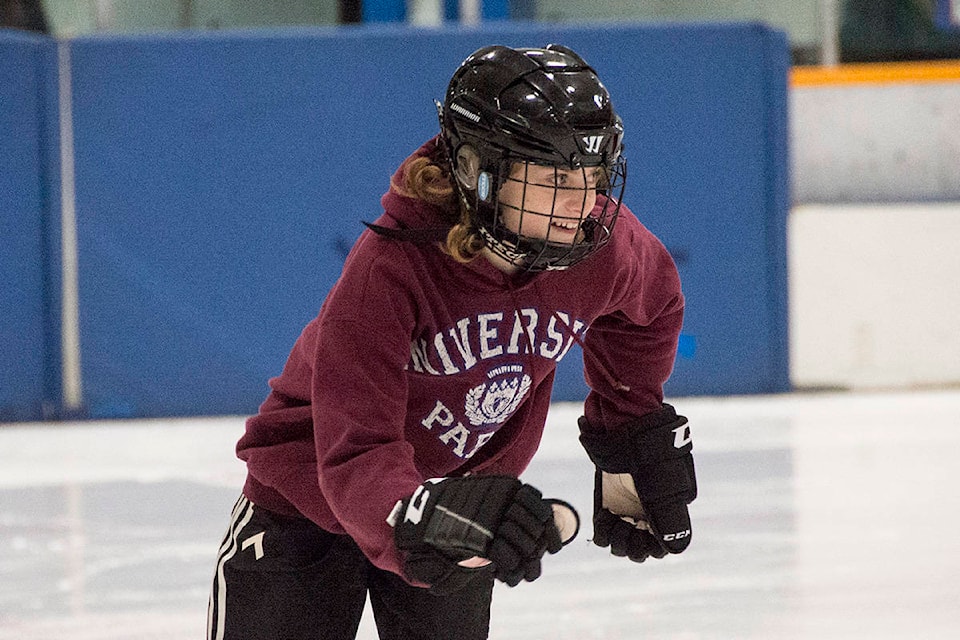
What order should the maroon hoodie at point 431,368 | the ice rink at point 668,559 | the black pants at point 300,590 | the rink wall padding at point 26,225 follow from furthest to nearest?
the rink wall padding at point 26,225, the ice rink at point 668,559, the black pants at point 300,590, the maroon hoodie at point 431,368

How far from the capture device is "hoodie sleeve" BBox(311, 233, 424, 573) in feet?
4.40

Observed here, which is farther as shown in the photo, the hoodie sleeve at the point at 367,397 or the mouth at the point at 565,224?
the mouth at the point at 565,224

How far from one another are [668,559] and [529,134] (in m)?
1.70

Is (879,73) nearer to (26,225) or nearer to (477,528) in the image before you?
(26,225)

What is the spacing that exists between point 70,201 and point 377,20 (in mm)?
1754

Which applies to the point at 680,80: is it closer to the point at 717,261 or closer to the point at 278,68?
the point at 717,261

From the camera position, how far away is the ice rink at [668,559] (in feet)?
8.18

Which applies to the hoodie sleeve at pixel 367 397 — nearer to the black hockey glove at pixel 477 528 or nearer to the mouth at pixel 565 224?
the black hockey glove at pixel 477 528

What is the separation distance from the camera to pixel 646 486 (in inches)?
66.9

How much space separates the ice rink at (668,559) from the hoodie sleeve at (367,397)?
1.11 metres

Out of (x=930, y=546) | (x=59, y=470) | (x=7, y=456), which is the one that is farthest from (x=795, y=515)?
(x=7, y=456)

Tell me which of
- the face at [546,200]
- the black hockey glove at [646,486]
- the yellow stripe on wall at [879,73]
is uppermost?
the face at [546,200]

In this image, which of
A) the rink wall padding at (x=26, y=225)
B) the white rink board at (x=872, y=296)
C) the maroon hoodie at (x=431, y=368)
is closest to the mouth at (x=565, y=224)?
the maroon hoodie at (x=431, y=368)

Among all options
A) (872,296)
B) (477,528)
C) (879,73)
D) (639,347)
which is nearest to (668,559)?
(639,347)
